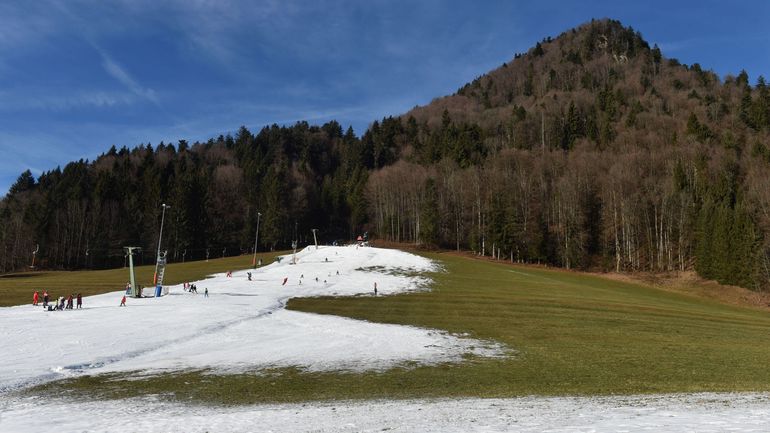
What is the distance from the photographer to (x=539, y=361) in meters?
20.7

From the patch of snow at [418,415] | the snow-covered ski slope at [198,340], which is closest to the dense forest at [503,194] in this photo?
the snow-covered ski slope at [198,340]

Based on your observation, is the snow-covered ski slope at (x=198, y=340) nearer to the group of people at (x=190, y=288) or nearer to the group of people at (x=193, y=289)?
the group of people at (x=193, y=289)

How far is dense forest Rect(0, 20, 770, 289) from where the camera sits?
83.8 m

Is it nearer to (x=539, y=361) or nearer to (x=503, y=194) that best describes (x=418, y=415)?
(x=539, y=361)

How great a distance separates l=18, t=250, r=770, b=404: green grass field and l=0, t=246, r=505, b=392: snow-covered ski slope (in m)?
1.91

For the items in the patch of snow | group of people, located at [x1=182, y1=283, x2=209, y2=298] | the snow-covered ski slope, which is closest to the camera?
the patch of snow

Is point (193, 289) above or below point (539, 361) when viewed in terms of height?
above

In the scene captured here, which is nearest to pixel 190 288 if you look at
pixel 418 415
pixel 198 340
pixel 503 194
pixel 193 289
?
pixel 193 289

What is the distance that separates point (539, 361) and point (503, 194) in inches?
3083

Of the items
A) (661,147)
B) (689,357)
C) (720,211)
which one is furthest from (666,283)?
(689,357)

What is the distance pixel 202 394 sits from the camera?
1527 cm

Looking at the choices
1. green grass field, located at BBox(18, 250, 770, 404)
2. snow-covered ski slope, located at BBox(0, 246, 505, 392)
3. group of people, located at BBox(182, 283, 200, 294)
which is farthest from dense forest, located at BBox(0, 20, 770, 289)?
snow-covered ski slope, located at BBox(0, 246, 505, 392)

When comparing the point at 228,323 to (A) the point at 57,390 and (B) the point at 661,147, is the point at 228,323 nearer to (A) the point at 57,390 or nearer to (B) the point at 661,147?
(A) the point at 57,390

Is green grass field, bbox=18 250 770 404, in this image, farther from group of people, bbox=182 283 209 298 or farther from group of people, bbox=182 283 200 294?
group of people, bbox=182 283 200 294
